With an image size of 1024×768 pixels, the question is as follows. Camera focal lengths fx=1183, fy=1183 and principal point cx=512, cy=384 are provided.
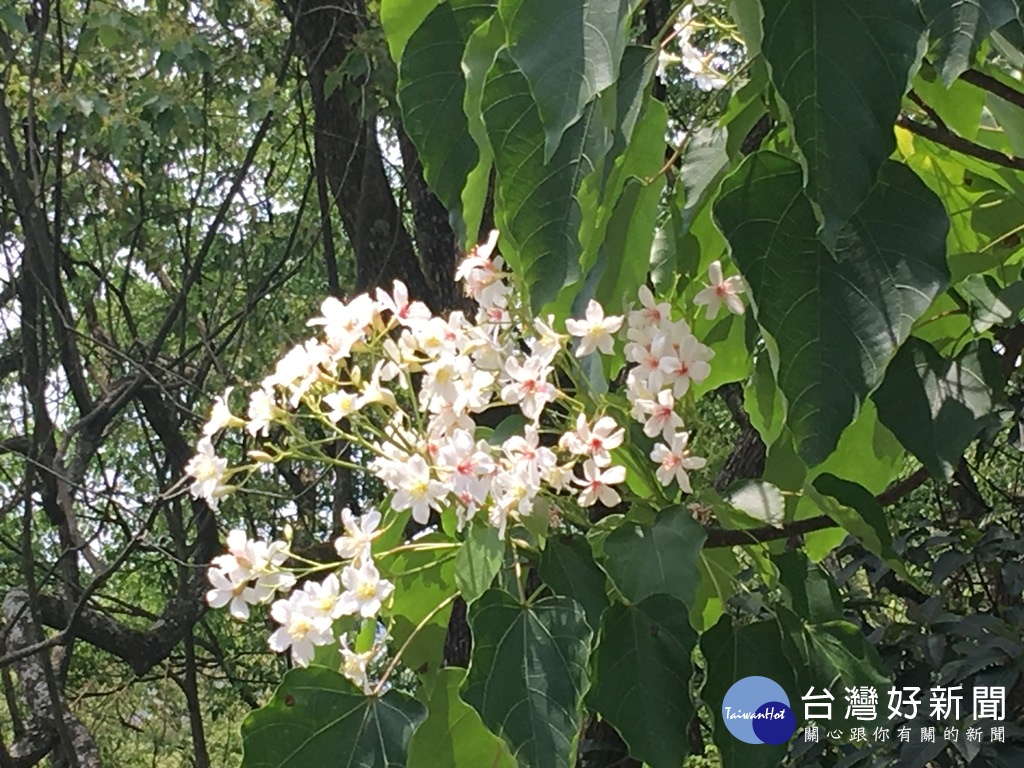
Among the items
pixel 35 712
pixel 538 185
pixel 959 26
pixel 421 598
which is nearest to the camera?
pixel 959 26

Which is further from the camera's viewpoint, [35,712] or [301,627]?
[35,712]

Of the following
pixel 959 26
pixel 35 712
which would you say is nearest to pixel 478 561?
pixel 959 26

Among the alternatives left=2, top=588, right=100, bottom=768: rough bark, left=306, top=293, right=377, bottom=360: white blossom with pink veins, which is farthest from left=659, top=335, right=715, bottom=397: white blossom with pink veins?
left=2, top=588, right=100, bottom=768: rough bark

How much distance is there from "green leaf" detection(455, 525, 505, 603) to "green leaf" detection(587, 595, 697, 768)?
0.21 feet

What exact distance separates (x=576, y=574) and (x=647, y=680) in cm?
7

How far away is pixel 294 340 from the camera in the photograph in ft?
10.3

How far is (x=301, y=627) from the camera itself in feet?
2.18

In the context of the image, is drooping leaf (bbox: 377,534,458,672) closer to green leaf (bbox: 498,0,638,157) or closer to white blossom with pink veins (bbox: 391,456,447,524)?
white blossom with pink veins (bbox: 391,456,447,524)

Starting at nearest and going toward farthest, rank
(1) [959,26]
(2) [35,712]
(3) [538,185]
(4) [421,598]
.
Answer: (1) [959,26], (3) [538,185], (4) [421,598], (2) [35,712]

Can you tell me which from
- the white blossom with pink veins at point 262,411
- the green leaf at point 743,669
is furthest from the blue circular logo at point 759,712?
the white blossom with pink veins at point 262,411

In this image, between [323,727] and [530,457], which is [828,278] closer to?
[530,457]

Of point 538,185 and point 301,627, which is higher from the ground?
point 538,185

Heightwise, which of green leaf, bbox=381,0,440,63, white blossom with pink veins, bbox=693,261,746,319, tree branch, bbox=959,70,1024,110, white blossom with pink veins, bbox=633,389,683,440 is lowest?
white blossom with pink veins, bbox=633,389,683,440

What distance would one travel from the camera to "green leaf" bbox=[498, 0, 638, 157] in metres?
0.40
